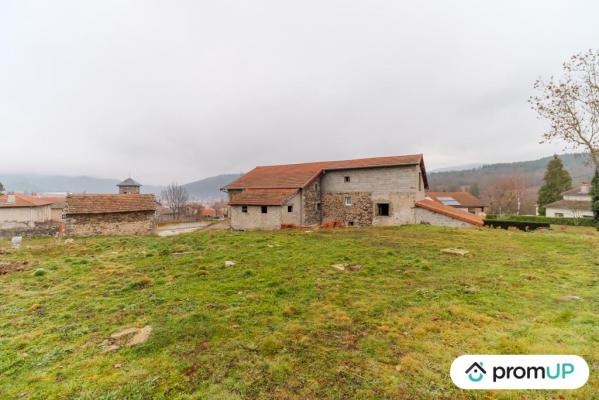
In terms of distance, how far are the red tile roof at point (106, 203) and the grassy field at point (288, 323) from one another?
1084 centimetres

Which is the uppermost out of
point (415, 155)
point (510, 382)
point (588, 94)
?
point (588, 94)

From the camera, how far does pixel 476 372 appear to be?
152 inches

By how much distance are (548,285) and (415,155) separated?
16.4 metres

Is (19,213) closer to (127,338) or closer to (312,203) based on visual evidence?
(312,203)

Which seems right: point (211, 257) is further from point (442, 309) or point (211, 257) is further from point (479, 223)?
point (479, 223)

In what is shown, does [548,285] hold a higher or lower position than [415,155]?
lower

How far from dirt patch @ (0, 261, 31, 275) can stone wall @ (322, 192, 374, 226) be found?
2057 cm

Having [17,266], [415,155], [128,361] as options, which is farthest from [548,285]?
[17,266]

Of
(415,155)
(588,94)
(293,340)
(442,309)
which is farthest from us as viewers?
(415,155)

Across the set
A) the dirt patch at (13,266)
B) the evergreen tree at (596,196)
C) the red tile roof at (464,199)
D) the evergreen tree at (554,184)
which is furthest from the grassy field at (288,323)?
the red tile roof at (464,199)

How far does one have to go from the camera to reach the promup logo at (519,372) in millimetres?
3629

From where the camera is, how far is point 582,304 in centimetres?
595

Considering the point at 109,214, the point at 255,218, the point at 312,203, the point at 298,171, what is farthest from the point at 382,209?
the point at 109,214

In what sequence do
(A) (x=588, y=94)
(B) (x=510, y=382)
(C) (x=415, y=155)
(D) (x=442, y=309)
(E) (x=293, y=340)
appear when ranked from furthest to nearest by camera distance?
(C) (x=415, y=155), (A) (x=588, y=94), (D) (x=442, y=309), (E) (x=293, y=340), (B) (x=510, y=382)
